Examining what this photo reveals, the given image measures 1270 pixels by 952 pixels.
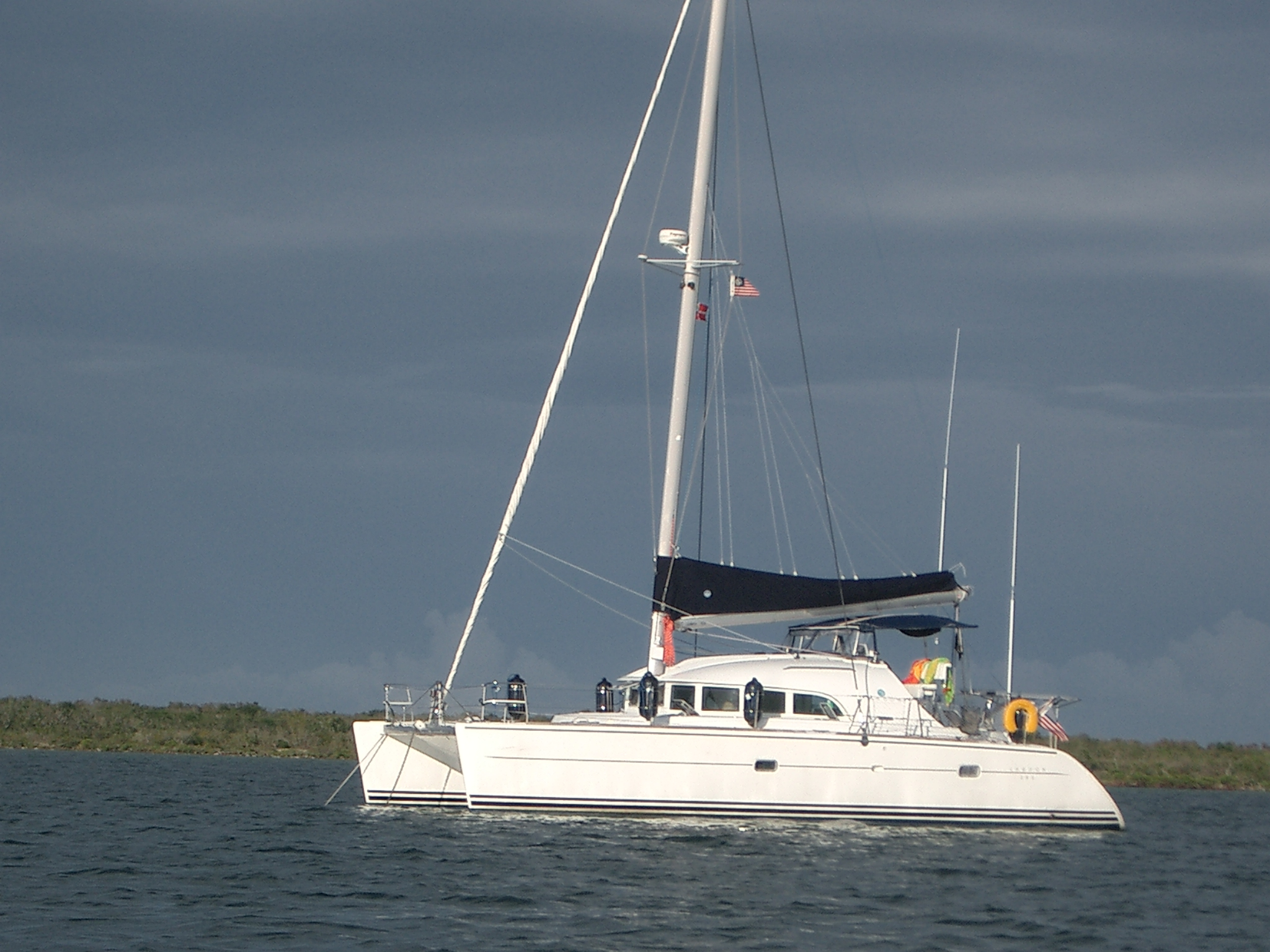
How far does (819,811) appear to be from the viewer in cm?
2225

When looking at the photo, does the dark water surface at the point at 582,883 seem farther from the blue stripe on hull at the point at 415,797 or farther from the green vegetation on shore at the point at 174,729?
the green vegetation on shore at the point at 174,729

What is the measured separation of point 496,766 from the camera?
2172 centimetres

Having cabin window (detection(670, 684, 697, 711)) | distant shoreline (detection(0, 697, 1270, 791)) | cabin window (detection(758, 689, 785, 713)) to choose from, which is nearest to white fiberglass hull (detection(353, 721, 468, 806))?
cabin window (detection(670, 684, 697, 711))

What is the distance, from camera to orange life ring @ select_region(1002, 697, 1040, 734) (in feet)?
81.7

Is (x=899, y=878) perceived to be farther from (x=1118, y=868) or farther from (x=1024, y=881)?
(x=1118, y=868)

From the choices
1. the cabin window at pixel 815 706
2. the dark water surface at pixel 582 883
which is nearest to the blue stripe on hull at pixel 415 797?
the dark water surface at pixel 582 883

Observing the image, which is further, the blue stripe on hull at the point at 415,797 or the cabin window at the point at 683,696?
the blue stripe on hull at the point at 415,797

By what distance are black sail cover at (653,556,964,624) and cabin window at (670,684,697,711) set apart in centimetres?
124

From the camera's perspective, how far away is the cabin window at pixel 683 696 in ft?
76.7

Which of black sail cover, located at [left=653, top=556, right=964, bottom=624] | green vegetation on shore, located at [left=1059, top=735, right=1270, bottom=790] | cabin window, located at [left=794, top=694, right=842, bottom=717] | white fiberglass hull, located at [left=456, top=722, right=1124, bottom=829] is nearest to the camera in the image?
white fiberglass hull, located at [left=456, top=722, right=1124, bottom=829]

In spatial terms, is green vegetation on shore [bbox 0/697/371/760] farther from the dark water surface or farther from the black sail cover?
the black sail cover

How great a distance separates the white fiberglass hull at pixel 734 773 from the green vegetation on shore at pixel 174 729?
24674 millimetres

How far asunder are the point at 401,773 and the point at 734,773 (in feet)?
19.7

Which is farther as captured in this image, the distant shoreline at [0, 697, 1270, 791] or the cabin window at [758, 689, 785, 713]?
the distant shoreline at [0, 697, 1270, 791]
